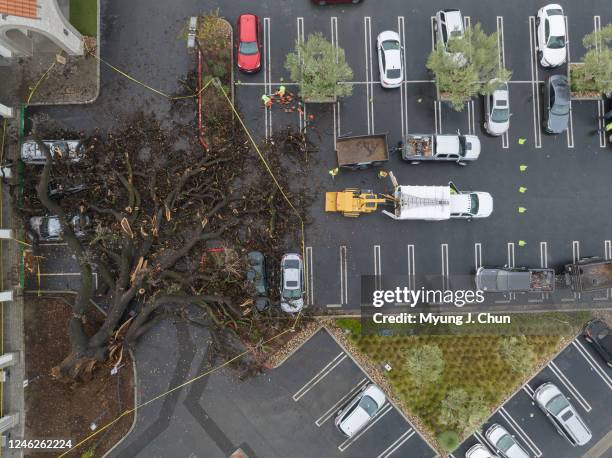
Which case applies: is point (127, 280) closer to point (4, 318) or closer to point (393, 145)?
point (4, 318)

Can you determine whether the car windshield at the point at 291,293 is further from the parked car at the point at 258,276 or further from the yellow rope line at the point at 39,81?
the yellow rope line at the point at 39,81

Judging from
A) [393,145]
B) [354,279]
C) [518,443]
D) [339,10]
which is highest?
[339,10]

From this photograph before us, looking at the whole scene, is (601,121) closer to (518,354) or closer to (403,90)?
(403,90)

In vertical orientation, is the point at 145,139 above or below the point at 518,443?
above

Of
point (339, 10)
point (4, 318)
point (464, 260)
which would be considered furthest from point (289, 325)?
point (339, 10)

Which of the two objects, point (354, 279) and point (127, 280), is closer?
point (127, 280)

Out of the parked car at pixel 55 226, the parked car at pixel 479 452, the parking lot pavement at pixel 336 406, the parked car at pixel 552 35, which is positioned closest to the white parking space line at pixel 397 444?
the parking lot pavement at pixel 336 406
